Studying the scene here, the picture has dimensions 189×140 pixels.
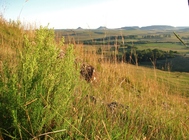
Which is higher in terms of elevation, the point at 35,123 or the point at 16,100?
the point at 16,100

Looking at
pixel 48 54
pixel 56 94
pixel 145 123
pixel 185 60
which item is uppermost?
pixel 48 54

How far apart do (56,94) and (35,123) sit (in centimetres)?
33

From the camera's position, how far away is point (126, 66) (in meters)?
6.80

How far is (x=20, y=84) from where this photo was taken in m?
1.94

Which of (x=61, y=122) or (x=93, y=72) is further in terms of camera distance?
(x=93, y=72)

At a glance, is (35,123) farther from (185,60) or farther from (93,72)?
(185,60)

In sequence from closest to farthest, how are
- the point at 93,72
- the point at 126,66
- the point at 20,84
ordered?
the point at 20,84 < the point at 93,72 < the point at 126,66

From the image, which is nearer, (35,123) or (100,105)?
(35,123)

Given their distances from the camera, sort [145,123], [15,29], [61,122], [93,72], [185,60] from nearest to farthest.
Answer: [61,122] < [145,123] < [93,72] < [15,29] < [185,60]

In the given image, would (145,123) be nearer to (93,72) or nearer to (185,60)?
(93,72)

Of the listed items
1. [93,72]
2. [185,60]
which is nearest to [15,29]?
[93,72]

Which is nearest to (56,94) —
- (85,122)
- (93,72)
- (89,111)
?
(85,122)

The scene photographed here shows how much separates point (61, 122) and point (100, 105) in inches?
24.5

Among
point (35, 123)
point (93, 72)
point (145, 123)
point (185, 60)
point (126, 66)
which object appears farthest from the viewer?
point (185, 60)
